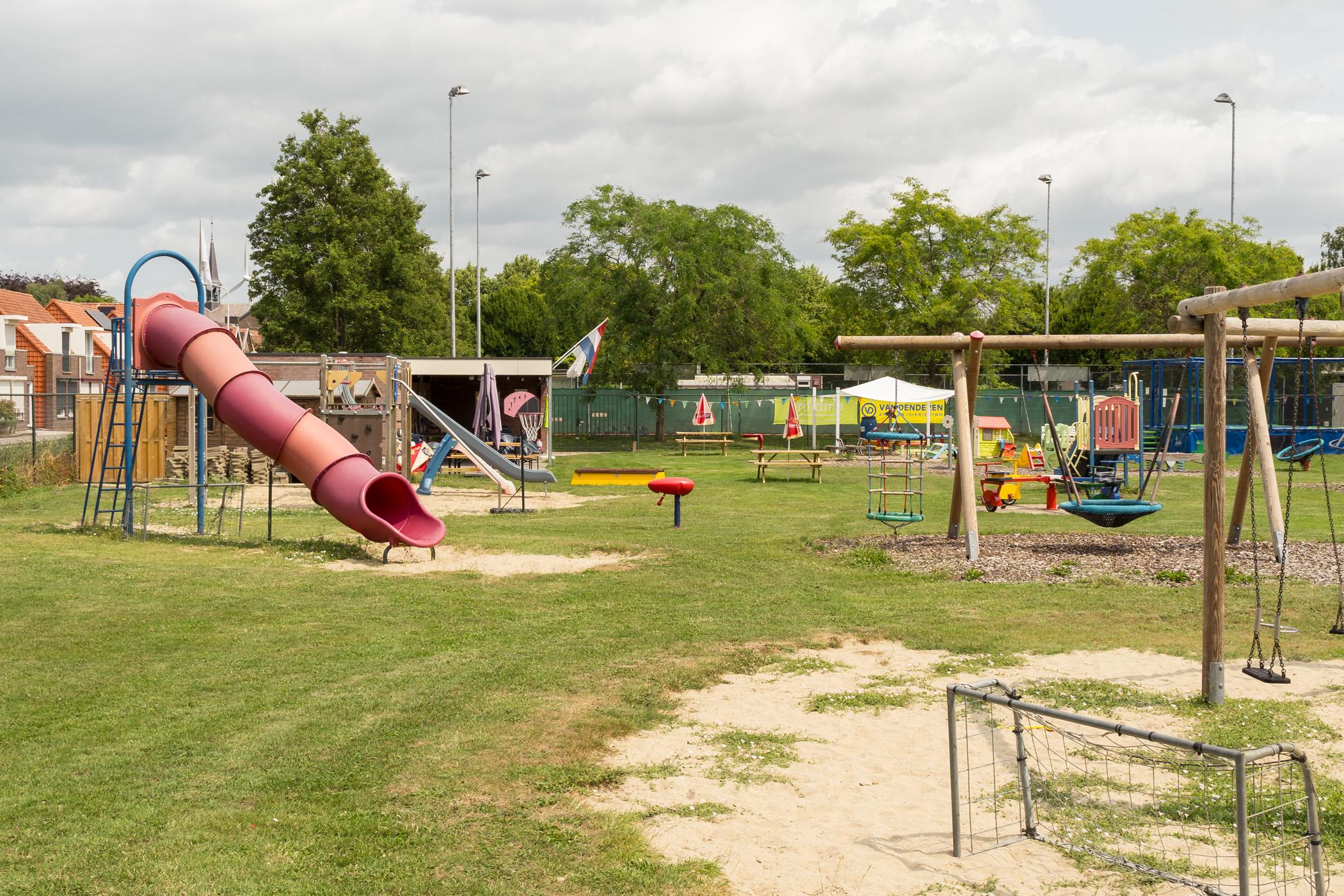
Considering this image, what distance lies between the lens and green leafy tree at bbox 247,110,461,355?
42.3 metres

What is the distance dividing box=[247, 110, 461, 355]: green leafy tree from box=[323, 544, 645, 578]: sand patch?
28.7m

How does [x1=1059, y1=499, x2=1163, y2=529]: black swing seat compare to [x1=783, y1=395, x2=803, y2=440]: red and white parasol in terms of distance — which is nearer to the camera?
[x1=1059, y1=499, x2=1163, y2=529]: black swing seat

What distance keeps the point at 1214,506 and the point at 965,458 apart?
6.49 metres

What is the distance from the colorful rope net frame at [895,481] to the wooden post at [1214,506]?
7095mm

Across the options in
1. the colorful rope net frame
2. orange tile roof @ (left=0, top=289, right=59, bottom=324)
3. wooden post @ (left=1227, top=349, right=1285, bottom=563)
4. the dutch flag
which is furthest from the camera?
orange tile roof @ (left=0, top=289, right=59, bottom=324)

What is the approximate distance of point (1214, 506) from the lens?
8.57 m

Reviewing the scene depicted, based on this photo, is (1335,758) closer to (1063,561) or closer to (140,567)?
(1063,561)

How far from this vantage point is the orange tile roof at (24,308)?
55312mm

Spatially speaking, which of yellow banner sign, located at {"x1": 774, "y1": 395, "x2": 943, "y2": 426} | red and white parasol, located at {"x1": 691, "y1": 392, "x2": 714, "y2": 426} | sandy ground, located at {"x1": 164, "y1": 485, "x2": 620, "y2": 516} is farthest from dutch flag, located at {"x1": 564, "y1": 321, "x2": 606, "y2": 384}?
red and white parasol, located at {"x1": 691, "y1": 392, "x2": 714, "y2": 426}

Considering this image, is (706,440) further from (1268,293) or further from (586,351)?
(1268,293)

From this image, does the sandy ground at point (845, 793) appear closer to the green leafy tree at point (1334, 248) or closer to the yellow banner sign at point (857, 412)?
the yellow banner sign at point (857, 412)

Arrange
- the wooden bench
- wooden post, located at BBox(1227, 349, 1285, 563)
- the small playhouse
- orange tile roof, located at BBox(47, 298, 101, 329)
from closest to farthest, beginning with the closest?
1. wooden post, located at BBox(1227, 349, 1285, 563)
2. the small playhouse
3. the wooden bench
4. orange tile roof, located at BBox(47, 298, 101, 329)

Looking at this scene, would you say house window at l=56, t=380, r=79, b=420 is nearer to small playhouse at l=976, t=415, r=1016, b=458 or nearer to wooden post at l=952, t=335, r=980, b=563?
small playhouse at l=976, t=415, r=1016, b=458

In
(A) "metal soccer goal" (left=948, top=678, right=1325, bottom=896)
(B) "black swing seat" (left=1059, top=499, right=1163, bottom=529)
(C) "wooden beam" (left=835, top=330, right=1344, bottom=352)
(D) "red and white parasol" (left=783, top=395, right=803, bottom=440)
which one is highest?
(C) "wooden beam" (left=835, top=330, right=1344, bottom=352)
